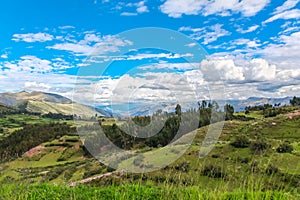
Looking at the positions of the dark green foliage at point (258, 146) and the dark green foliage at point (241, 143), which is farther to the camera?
the dark green foliage at point (241, 143)

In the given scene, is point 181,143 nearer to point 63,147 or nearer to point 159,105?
point 159,105

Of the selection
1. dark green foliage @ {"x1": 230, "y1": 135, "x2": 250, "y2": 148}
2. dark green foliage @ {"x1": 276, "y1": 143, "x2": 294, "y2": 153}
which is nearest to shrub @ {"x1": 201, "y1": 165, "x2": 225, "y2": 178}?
dark green foliage @ {"x1": 276, "y1": 143, "x2": 294, "y2": 153}

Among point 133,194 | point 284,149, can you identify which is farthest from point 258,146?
point 133,194

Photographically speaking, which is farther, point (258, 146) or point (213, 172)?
point (258, 146)

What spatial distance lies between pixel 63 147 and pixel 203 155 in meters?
51.3

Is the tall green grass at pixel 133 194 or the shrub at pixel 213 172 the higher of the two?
the tall green grass at pixel 133 194

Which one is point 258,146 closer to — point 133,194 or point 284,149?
point 284,149

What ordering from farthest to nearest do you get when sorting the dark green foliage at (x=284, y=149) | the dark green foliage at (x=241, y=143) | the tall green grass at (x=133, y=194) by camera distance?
the dark green foliage at (x=241, y=143) < the dark green foliage at (x=284, y=149) < the tall green grass at (x=133, y=194)

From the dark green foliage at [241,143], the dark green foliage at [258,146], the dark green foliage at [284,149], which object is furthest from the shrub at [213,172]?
the dark green foliage at [241,143]

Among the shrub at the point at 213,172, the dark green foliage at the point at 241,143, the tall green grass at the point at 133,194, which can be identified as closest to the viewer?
the tall green grass at the point at 133,194

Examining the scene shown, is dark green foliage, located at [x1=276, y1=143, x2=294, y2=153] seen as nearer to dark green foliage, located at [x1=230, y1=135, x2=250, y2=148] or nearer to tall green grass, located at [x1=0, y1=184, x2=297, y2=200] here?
dark green foliage, located at [x1=230, y1=135, x2=250, y2=148]

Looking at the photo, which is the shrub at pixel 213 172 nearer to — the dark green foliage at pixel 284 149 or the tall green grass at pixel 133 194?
the tall green grass at pixel 133 194

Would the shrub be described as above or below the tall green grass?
below

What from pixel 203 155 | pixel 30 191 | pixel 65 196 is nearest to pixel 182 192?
pixel 65 196
